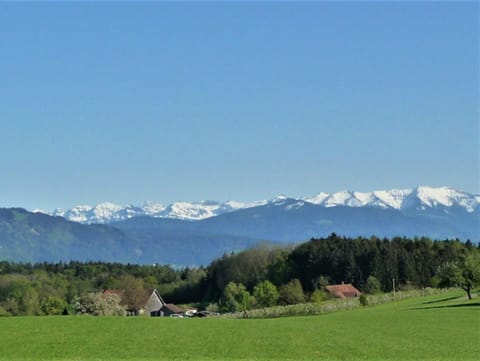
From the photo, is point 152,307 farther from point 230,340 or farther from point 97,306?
point 230,340

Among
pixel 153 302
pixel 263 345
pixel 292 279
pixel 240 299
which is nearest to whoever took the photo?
pixel 263 345

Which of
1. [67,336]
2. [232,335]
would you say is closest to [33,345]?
[67,336]

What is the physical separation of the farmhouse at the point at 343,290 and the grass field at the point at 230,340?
6335 cm

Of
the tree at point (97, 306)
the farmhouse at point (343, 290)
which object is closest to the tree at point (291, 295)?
the farmhouse at point (343, 290)

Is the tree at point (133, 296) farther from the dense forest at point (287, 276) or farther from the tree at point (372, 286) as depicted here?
the tree at point (372, 286)

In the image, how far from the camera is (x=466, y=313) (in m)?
69.0

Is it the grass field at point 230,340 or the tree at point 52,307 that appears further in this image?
the tree at point 52,307

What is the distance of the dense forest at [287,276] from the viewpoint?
128 m

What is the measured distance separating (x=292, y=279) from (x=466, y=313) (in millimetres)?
72502

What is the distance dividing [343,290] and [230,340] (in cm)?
8706

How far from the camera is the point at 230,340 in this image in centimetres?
4559

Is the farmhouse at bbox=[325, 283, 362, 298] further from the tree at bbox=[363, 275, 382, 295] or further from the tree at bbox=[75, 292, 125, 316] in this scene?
the tree at bbox=[75, 292, 125, 316]

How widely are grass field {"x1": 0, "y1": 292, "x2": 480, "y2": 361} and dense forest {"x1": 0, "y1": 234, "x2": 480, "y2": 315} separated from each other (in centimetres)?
5870

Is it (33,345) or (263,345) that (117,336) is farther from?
(263,345)
